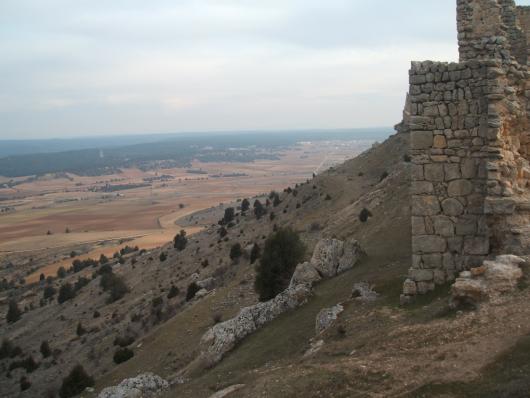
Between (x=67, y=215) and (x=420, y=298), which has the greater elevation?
(x=420, y=298)

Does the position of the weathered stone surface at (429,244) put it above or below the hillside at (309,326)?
above

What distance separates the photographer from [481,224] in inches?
432

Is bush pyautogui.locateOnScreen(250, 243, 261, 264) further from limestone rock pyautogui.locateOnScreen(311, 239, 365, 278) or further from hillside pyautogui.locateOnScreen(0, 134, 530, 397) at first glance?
limestone rock pyautogui.locateOnScreen(311, 239, 365, 278)

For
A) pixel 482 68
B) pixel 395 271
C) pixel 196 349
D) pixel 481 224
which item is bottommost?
pixel 196 349

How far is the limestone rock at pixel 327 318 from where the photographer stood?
42.0 feet

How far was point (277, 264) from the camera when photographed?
24.2m

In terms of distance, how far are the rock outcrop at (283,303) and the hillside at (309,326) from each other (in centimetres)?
45

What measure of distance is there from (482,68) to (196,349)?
1485 cm

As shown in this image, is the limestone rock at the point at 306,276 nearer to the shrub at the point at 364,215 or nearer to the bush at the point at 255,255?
the shrub at the point at 364,215

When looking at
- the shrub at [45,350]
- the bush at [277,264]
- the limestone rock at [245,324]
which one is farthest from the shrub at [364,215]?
the shrub at [45,350]

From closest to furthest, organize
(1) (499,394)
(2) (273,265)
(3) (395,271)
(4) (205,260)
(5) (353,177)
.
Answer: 1. (1) (499,394)
2. (3) (395,271)
3. (2) (273,265)
4. (4) (205,260)
5. (5) (353,177)

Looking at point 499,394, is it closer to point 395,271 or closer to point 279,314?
point 395,271

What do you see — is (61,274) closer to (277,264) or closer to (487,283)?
(277,264)

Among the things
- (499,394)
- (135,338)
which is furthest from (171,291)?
(499,394)
